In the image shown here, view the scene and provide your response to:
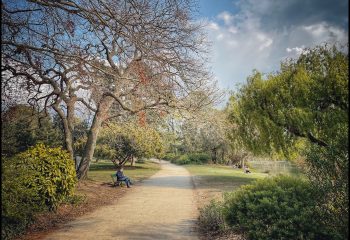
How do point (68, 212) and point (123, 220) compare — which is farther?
point (68, 212)

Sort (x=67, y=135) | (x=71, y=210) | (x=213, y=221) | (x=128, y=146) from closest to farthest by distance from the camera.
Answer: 1. (x=213, y=221)
2. (x=71, y=210)
3. (x=67, y=135)
4. (x=128, y=146)

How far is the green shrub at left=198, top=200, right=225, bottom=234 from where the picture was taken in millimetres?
7988

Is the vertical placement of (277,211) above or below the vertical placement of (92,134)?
below

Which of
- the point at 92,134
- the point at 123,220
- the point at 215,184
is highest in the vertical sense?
the point at 92,134

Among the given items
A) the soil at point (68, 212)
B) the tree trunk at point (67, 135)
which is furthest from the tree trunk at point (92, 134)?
the tree trunk at point (67, 135)

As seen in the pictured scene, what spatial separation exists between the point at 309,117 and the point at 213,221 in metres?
4.95

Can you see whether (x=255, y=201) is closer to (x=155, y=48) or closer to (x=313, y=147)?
(x=313, y=147)

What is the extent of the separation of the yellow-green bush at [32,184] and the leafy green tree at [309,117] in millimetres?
5091

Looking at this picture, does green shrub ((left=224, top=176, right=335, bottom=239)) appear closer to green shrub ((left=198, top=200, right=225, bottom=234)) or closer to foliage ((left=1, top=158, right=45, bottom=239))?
green shrub ((left=198, top=200, right=225, bottom=234))

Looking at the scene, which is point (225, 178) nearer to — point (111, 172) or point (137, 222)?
point (111, 172)

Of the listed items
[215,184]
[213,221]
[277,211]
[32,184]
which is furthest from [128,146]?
[277,211]

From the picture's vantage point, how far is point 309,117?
15.4 feet

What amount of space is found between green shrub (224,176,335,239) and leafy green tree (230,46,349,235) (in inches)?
13.3

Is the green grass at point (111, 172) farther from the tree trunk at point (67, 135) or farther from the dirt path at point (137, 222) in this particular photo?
the dirt path at point (137, 222)
